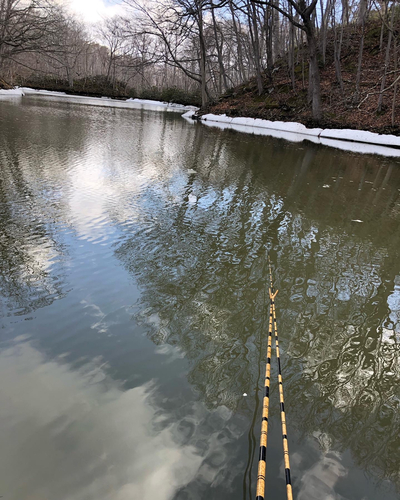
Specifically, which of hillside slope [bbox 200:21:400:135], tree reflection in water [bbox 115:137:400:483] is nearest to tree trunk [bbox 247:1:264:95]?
hillside slope [bbox 200:21:400:135]

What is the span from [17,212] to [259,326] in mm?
4277

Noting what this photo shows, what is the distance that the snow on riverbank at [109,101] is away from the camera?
3533 centimetres

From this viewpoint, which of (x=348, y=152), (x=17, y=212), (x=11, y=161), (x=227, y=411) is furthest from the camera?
(x=348, y=152)

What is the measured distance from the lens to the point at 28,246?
4.41 metres

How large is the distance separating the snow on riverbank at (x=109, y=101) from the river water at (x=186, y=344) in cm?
3137

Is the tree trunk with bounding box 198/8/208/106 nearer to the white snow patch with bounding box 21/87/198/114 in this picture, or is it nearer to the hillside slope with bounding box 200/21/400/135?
the hillside slope with bounding box 200/21/400/135

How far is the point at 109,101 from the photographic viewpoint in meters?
43.7

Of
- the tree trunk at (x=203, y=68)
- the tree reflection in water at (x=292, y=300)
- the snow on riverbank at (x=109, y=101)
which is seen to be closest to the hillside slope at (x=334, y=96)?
the tree trunk at (x=203, y=68)

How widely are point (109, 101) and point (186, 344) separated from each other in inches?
1843

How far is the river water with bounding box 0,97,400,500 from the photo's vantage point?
2012mm

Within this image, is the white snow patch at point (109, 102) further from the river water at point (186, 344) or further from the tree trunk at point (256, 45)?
the river water at point (186, 344)

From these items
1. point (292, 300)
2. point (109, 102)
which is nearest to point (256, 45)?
point (109, 102)

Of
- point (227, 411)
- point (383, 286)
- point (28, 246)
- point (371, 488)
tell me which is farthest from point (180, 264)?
point (371, 488)

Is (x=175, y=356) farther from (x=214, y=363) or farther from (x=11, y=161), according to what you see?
(x=11, y=161)
